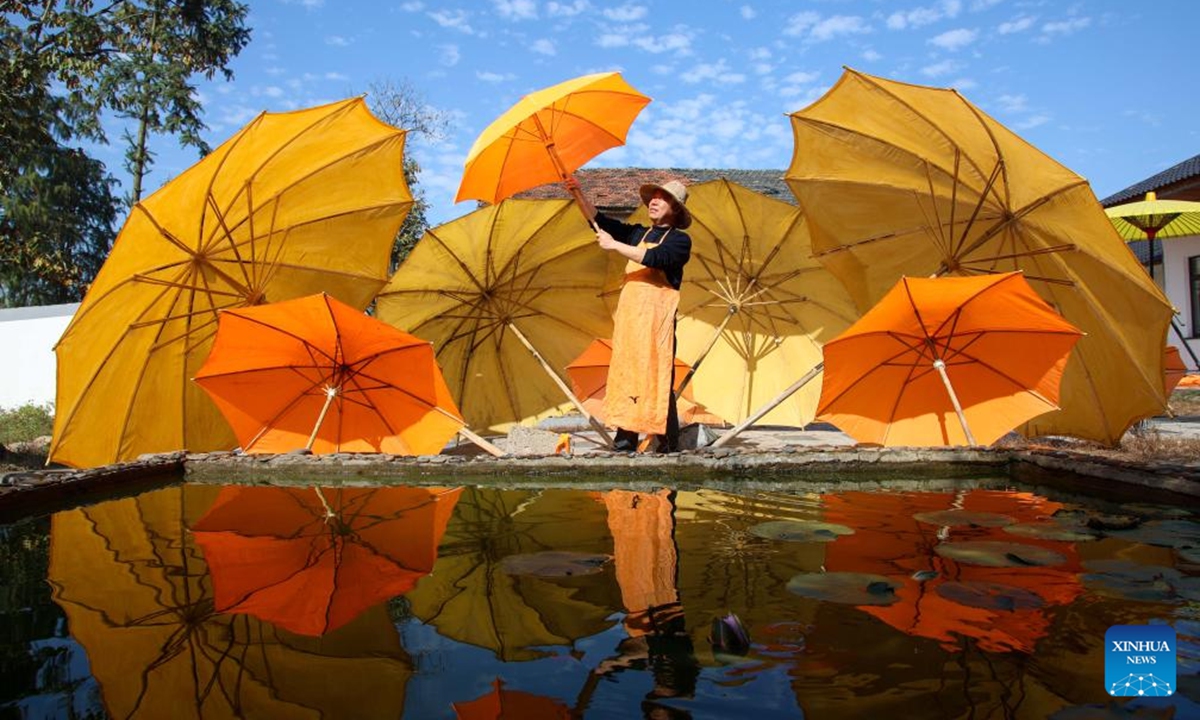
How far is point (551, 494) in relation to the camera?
474 cm

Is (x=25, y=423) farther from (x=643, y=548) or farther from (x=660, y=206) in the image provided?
(x=643, y=548)

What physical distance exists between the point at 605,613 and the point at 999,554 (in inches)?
61.2

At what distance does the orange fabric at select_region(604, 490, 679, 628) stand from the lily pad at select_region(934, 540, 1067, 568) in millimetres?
1062

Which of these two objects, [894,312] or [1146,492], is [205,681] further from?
[894,312]

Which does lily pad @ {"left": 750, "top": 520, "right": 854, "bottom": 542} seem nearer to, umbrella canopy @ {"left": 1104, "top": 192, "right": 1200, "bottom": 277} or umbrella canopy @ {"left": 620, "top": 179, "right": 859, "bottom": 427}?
umbrella canopy @ {"left": 620, "top": 179, "right": 859, "bottom": 427}

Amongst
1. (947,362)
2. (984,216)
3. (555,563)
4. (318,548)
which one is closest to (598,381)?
(947,362)

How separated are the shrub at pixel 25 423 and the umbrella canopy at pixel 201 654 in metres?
14.0

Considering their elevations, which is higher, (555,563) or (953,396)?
(953,396)

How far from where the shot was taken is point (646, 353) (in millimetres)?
5828

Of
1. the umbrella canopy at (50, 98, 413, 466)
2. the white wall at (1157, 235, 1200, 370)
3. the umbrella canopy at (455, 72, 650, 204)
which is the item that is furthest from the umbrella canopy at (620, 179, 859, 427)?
the white wall at (1157, 235, 1200, 370)

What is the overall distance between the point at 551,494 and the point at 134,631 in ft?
8.76

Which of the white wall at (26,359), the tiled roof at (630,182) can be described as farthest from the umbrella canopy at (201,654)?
the tiled roof at (630,182)

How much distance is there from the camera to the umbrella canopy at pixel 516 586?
7.32 feet

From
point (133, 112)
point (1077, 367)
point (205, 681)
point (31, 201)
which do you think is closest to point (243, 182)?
point (205, 681)
